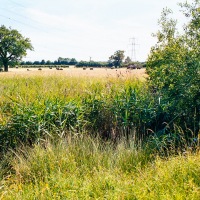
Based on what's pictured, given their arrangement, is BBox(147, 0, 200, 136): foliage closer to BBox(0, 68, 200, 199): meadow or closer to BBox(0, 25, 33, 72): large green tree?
BBox(0, 68, 200, 199): meadow

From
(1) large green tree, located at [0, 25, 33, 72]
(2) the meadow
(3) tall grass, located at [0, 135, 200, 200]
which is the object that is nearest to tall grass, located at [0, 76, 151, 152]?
(2) the meadow

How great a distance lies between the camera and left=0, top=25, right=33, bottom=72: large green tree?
46.6m

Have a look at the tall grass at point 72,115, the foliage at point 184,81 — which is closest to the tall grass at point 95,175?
the tall grass at point 72,115

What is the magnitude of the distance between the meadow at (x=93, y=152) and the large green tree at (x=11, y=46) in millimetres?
44218

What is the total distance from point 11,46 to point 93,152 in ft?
154

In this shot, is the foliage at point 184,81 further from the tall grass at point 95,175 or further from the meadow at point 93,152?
the tall grass at point 95,175

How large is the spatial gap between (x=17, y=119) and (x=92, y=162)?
5.76ft

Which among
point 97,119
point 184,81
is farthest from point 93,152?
point 184,81

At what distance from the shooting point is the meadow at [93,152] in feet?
9.34

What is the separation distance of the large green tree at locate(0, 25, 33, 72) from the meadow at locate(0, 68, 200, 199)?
4422cm

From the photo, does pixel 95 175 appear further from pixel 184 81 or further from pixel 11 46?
pixel 11 46

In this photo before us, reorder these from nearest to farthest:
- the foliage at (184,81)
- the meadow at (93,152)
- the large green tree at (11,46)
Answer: the meadow at (93,152), the foliage at (184,81), the large green tree at (11,46)

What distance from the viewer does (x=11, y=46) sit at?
4622 centimetres

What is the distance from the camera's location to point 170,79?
15.6 ft
